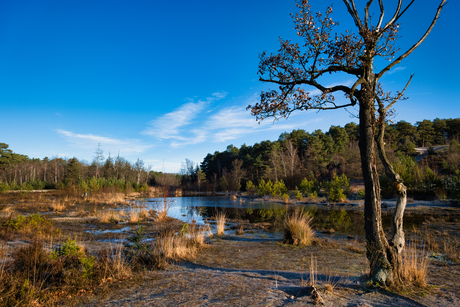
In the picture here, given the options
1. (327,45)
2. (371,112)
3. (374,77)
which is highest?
(327,45)

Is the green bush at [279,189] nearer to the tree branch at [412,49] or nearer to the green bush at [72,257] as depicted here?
the tree branch at [412,49]

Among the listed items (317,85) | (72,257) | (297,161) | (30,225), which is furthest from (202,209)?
(297,161)

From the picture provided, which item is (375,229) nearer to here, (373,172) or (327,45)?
(373,172)

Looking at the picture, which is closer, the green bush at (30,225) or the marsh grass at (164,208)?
the marsh grass at (164,208)

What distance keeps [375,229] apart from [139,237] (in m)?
4.94

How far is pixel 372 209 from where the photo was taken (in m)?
3.97

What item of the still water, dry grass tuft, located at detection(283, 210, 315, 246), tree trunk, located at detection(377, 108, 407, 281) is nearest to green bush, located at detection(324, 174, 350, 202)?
the still water

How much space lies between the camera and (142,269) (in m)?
5.09

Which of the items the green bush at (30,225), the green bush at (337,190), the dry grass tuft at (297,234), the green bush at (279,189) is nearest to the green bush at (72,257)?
the green bush at (30,225)

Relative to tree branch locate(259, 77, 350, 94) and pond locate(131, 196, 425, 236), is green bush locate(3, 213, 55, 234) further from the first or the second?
tree branch locate(259, 77, 350, 94)

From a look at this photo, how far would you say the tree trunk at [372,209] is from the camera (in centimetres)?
375

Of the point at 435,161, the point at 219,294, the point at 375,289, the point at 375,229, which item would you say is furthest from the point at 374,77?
the point at 435,161

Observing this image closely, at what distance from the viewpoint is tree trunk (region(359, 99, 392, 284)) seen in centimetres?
375

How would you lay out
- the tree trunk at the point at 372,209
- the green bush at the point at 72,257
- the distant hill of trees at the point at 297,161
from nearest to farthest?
1. the tree trunk at the point at 372,209
2. the green bush at the point at 72,257
3. the distant hill of trees at the point at 297,161
